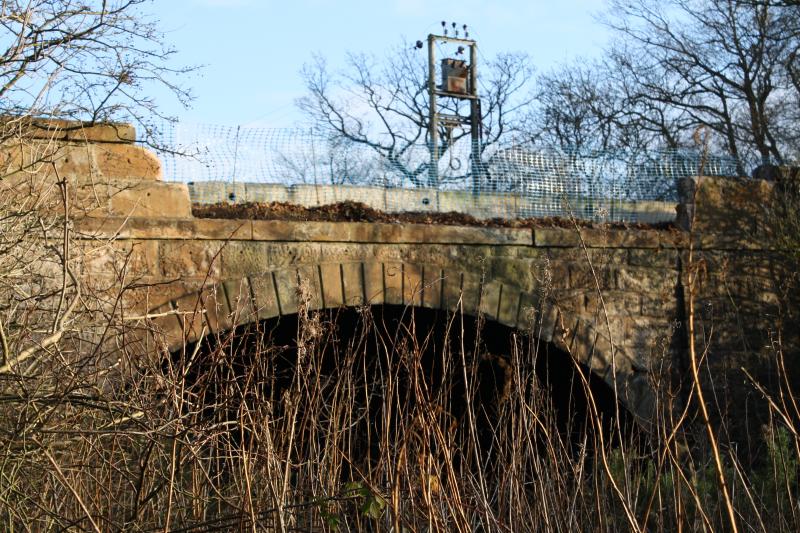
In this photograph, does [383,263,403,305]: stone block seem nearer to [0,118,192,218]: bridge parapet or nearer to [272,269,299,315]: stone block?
[272,269,299,315]: stone block

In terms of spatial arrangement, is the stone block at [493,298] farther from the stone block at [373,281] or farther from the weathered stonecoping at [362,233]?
the stone block at [373,281]

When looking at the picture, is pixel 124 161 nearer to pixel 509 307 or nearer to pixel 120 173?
pixel 120 173

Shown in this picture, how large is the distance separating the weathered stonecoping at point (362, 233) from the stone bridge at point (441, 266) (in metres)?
0.01

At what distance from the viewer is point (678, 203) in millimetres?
9898

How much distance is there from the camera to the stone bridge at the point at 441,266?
286 inches

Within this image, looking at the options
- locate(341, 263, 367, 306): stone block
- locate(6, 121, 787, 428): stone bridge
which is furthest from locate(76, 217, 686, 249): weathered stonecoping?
locate(341, 263, 367, 306): stone block

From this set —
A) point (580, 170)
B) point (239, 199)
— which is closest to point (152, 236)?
point (239, 199)

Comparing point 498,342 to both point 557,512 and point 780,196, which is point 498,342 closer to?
point 780,196

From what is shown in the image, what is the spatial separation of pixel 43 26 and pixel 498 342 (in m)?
5.22

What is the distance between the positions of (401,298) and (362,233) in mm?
596

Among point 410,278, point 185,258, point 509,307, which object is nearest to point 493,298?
point 509,307

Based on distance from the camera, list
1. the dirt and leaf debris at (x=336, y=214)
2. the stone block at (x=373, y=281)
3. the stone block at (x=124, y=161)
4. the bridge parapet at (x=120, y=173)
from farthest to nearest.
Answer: the dirt and leaf debris at (x=336, y=214) → the stone block at (x=373, y=281) → the stone block at (x=124, y=161) → the bridge parapet at (x=120, y=173)

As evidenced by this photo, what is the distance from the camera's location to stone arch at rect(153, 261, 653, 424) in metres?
7.41

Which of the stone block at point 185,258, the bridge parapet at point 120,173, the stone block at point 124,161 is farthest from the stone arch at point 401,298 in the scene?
the stone block at point 124,161
